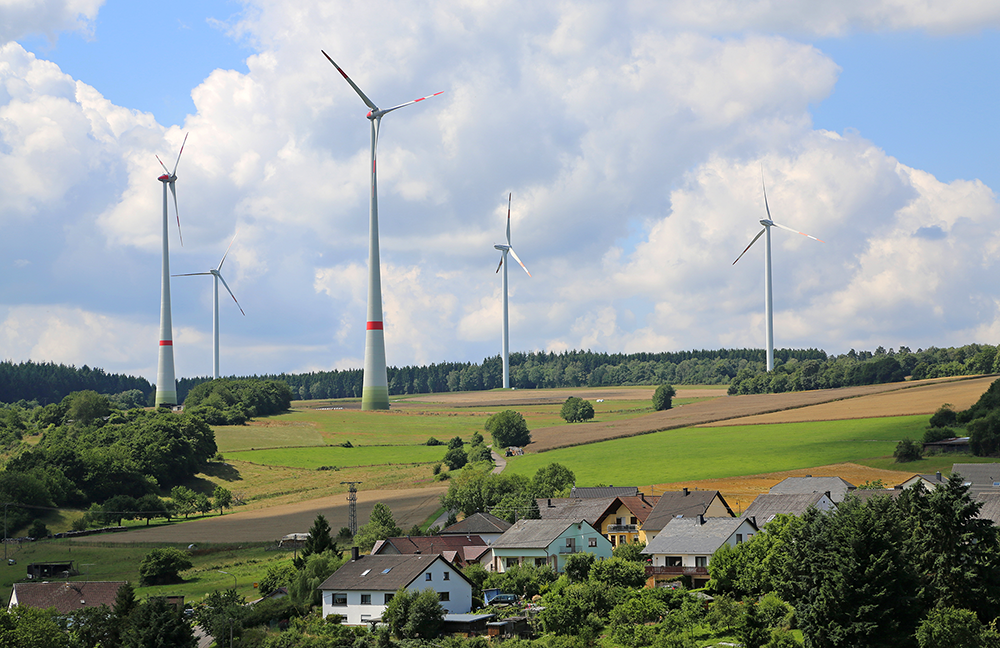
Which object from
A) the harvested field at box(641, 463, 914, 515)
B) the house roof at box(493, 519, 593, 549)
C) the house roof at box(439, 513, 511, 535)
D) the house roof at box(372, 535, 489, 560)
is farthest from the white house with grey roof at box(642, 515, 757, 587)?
the harvested field at box(641, 463, 914, 515)

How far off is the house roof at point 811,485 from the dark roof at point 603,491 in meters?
14.7

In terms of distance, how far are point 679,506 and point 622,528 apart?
6.01 metres

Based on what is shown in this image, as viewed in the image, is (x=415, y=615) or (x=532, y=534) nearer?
(x=415, y=615)

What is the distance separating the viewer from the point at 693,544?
79.5 m

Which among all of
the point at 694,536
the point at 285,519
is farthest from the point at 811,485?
the point at 285,519

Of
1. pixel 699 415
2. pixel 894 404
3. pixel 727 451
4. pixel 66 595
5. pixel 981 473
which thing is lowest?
pixel 66 595

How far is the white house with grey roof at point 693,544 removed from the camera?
77625mm

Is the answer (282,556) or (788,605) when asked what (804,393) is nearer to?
(282,556)

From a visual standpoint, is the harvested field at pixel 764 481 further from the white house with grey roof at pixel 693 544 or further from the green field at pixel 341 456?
the green field at pixel 341 456

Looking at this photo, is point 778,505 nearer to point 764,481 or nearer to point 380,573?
point 764,481

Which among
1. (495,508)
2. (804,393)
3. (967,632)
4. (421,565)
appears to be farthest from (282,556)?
(804,393)

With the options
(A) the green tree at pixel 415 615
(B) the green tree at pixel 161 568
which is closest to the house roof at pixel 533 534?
(A) the green tree at pixel 415 615

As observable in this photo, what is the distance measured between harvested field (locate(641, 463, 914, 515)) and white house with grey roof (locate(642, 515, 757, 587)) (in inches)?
852

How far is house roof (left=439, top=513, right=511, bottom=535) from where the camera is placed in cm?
9969
